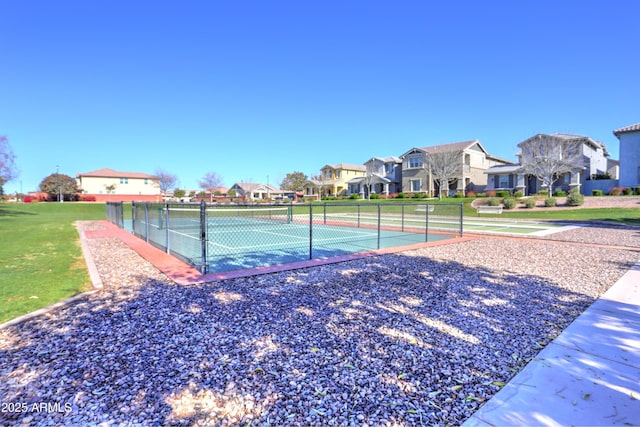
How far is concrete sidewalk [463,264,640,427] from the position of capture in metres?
2.29

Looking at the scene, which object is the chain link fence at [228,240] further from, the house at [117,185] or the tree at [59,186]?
the house at [117,185]

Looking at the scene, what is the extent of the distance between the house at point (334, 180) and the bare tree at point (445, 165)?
21340 millimetres

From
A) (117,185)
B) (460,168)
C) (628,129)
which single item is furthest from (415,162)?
(117,185)

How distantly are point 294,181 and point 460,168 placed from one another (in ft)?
138

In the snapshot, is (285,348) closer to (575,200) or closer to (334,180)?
(575,200)

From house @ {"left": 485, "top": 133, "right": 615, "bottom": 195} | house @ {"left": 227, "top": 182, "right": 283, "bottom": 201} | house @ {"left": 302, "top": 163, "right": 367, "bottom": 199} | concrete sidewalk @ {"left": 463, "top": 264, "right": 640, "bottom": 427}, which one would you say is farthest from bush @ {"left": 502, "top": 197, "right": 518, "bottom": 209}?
house @ {"left": 227, "top": 182, "right": 283, "bottom": 201}

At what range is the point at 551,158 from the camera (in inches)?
1212

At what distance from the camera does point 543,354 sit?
3221 mm

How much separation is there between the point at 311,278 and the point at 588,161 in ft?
131

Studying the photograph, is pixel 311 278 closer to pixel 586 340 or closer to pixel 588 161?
pixel 586 340

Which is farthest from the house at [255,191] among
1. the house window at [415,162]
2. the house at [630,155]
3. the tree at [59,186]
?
the house at [630,155]

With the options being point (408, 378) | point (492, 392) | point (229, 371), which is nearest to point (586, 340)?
point (492, 392)

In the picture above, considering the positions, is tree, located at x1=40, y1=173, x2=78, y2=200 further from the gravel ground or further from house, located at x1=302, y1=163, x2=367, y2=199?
the gravel ground

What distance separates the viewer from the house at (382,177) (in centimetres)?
4875
